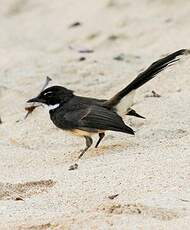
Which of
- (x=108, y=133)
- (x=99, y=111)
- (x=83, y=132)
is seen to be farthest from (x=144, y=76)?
(x=108, y=133)

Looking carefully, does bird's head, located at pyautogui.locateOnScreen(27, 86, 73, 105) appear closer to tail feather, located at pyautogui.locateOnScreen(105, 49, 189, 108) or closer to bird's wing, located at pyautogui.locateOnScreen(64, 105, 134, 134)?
bird's wing, located at pyautogui.locateOnScreen(64, 105, 134, 134)

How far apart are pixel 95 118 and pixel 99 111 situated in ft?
0.31

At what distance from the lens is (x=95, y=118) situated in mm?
6383

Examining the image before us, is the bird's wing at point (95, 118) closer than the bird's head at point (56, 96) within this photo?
Yes

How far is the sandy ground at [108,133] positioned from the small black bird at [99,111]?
20 centimetres

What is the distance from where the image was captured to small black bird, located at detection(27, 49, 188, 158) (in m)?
6.34

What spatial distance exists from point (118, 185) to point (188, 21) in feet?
19.1

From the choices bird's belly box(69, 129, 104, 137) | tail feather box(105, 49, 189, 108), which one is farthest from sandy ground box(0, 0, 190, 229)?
tail feather box(105, 49, 189, 108)

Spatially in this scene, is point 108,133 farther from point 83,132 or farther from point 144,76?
point 144,76

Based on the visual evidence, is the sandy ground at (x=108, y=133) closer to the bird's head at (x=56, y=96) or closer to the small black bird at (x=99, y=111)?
the small black bird at (x=99, y=111)

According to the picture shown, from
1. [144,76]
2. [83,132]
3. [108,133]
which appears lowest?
[108,133]

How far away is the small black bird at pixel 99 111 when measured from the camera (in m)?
6.34

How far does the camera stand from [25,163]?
6.27 metres

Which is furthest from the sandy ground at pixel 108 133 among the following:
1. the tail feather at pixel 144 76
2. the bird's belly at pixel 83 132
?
the tail feather at pixel 144 76
